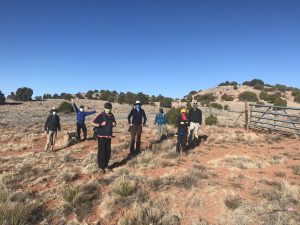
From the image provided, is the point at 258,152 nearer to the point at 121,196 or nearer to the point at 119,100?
the point at 121,196

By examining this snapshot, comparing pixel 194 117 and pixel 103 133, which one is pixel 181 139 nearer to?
pixel 194 117

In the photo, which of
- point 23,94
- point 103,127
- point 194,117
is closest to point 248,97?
point 23,94

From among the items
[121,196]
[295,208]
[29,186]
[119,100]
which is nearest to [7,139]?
[29,186]

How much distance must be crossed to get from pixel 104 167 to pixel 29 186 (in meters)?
2.24

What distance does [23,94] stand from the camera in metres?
61.9

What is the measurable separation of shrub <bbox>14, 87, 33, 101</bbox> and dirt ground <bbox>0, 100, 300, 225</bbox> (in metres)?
51.6

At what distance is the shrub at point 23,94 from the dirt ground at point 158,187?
51.6 metres

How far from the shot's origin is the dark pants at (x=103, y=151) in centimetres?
1001

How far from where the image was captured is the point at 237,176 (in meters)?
9.34

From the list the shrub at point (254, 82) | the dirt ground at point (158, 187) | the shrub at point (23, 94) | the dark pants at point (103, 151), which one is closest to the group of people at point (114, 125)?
the dark pants at point (103, 151)

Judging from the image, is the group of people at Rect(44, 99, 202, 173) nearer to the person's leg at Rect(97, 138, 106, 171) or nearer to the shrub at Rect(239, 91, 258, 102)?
the person's leg at Rect(97, 138, 106, 171)

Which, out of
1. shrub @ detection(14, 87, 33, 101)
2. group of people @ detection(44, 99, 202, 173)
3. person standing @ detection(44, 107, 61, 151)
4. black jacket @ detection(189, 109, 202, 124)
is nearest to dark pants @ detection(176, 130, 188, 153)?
group of people @ detection(44, 99, 202, 173)

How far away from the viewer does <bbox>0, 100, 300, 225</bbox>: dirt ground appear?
6.87 m

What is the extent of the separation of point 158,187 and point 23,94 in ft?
194
